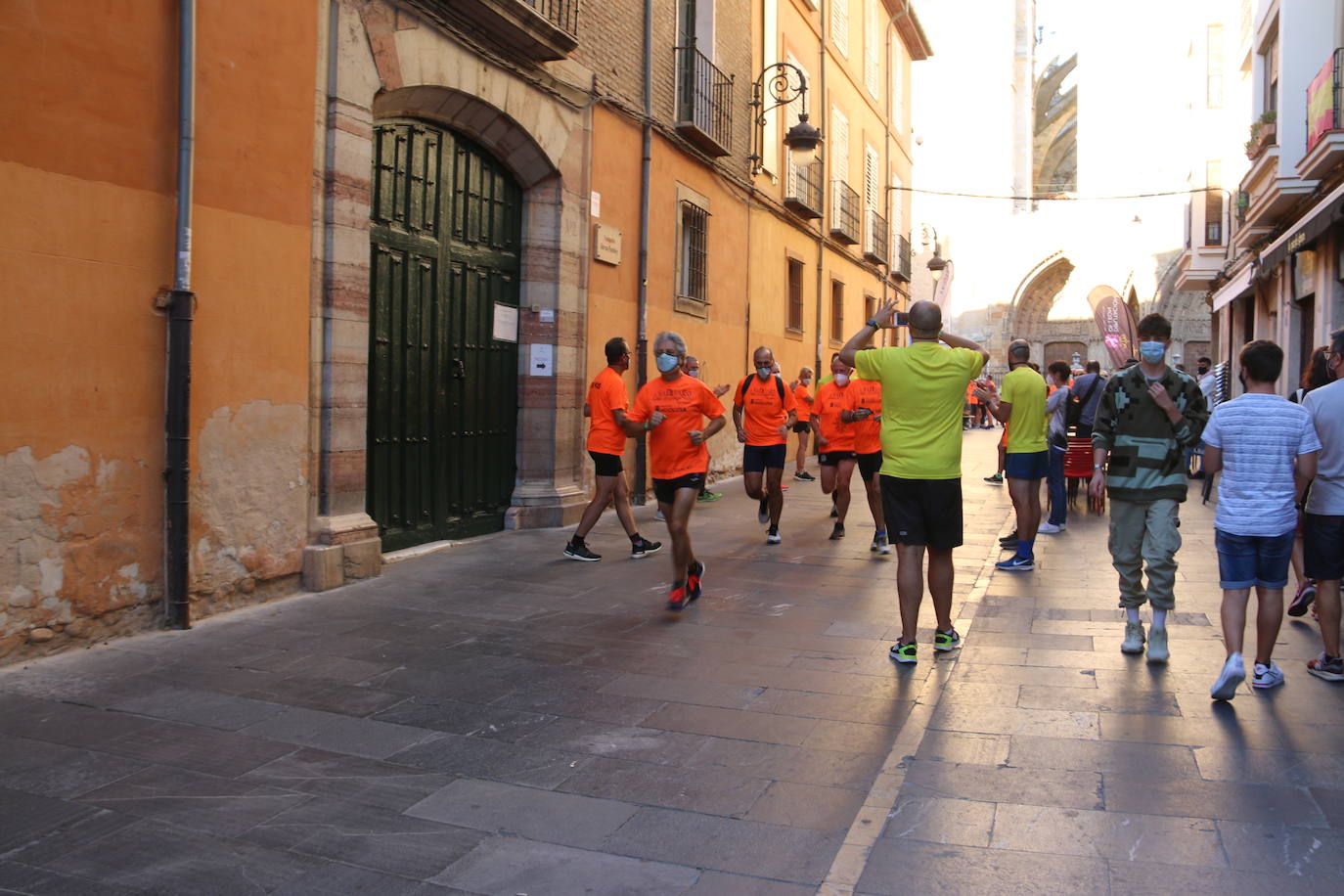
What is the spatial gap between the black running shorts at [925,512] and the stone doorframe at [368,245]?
3.61 meters

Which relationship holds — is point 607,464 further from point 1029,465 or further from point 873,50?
point 873,50

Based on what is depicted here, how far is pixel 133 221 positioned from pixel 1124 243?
40.8 metres

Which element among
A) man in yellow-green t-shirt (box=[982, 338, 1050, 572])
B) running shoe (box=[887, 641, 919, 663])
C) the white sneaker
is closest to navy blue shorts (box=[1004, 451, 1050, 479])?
man in yellow-green t-shirt (box=[982, 338, 1050, 572])

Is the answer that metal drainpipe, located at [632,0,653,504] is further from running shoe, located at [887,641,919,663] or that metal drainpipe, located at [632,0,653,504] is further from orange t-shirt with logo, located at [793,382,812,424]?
running shoe, located at [887,641,919,663]

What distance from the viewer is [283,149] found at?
262 inches

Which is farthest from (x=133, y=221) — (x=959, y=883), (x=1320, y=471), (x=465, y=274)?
(x=1320, y=471)

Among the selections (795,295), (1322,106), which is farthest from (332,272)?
(795,295)

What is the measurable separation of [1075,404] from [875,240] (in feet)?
42.5

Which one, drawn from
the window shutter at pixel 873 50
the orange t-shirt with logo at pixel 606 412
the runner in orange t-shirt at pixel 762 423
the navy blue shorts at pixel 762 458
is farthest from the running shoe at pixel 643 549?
the window shutter at pixel 873 50

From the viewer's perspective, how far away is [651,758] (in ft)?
13.1

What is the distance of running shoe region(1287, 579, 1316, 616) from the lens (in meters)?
6.46

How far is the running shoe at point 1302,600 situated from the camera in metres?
6.46

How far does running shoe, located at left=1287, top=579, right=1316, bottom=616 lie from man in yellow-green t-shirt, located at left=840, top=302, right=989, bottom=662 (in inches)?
97.4

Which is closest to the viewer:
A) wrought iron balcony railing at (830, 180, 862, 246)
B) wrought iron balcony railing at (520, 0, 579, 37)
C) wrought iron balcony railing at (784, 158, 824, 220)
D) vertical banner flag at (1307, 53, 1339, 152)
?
wrought iron balcony railing at (520, 0, 579, 37)
